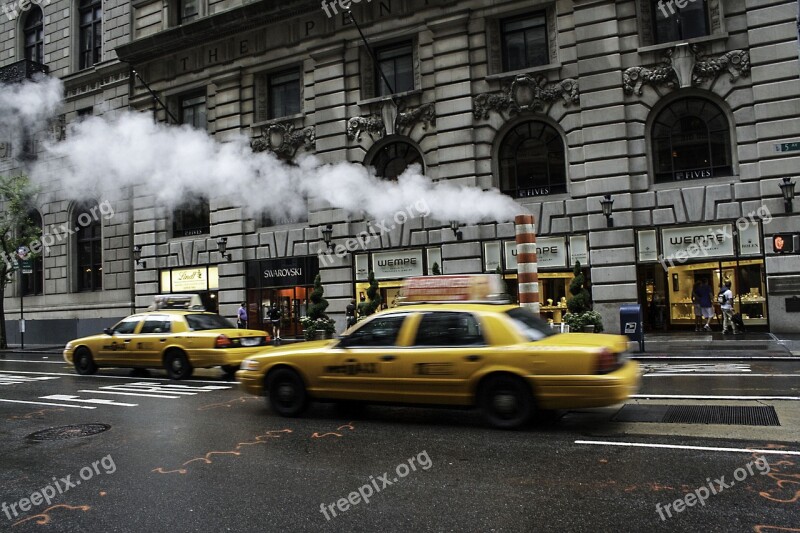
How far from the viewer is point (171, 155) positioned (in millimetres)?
22766

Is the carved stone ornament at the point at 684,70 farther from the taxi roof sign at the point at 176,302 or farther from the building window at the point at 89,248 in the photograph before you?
the building window at the point at 89,248

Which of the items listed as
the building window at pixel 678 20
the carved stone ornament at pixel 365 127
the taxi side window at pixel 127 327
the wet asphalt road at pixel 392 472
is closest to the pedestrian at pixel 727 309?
the building window at pixel 678 20

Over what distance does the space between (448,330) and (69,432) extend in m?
5.11

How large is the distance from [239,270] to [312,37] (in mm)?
9962

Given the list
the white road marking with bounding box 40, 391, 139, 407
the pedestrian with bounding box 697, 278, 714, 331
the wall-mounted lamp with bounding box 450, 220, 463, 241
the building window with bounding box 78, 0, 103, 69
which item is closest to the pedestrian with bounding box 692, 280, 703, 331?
the pedestrian with bounding box 697, 278, 714, 331

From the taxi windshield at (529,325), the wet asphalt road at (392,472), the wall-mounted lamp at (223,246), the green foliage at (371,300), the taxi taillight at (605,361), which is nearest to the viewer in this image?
the wet asphalt road at (392,472)

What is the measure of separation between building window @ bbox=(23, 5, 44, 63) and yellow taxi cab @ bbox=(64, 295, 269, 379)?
24263 millimetres

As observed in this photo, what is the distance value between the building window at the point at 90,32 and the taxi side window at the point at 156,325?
21477 millimetres

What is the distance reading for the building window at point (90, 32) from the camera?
95.3ft

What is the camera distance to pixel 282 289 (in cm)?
2381

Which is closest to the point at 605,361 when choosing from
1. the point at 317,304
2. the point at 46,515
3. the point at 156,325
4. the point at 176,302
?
the point at 46,515

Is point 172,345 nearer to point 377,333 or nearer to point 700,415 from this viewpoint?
point 377,333

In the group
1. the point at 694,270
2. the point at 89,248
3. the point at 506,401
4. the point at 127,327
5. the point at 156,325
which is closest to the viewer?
the point at 506,401

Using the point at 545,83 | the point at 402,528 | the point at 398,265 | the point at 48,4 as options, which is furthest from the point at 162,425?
the point at 48,4
